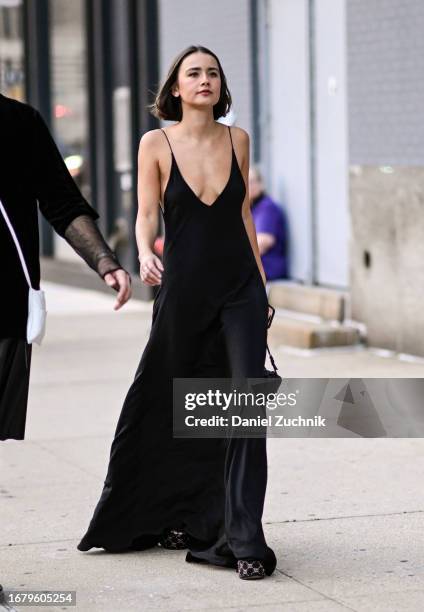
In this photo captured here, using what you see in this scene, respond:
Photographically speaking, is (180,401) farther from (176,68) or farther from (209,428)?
(176,68)

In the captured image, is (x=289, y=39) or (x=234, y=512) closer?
(x=234, y=512)

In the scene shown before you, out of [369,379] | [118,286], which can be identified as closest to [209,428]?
[118,286]

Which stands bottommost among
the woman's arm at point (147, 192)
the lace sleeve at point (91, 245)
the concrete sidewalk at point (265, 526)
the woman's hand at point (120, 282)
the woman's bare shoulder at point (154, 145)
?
the concrete sidewalk at point (265, 526)

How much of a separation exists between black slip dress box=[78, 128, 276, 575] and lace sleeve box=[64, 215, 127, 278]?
0.59 metres

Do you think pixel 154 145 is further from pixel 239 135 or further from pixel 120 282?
pixel 120 282

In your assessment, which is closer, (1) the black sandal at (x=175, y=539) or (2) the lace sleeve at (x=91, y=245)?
(2) the lace sleeve at (x=91, y=245)

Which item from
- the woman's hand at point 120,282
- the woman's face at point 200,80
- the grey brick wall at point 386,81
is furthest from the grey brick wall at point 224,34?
the woman's hand at point 120,282

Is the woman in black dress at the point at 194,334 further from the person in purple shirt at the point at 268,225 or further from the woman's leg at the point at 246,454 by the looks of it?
the person in purple shirt at the point at 268,225

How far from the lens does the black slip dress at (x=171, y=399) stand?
5086mm

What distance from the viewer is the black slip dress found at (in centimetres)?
509

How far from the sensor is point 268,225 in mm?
12055

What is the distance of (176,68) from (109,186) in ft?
34.7

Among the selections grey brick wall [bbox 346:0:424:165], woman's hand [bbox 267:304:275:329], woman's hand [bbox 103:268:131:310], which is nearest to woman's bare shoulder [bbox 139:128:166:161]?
woman's hand [bbox 267:304:275:329]

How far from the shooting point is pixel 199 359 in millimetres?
5281
